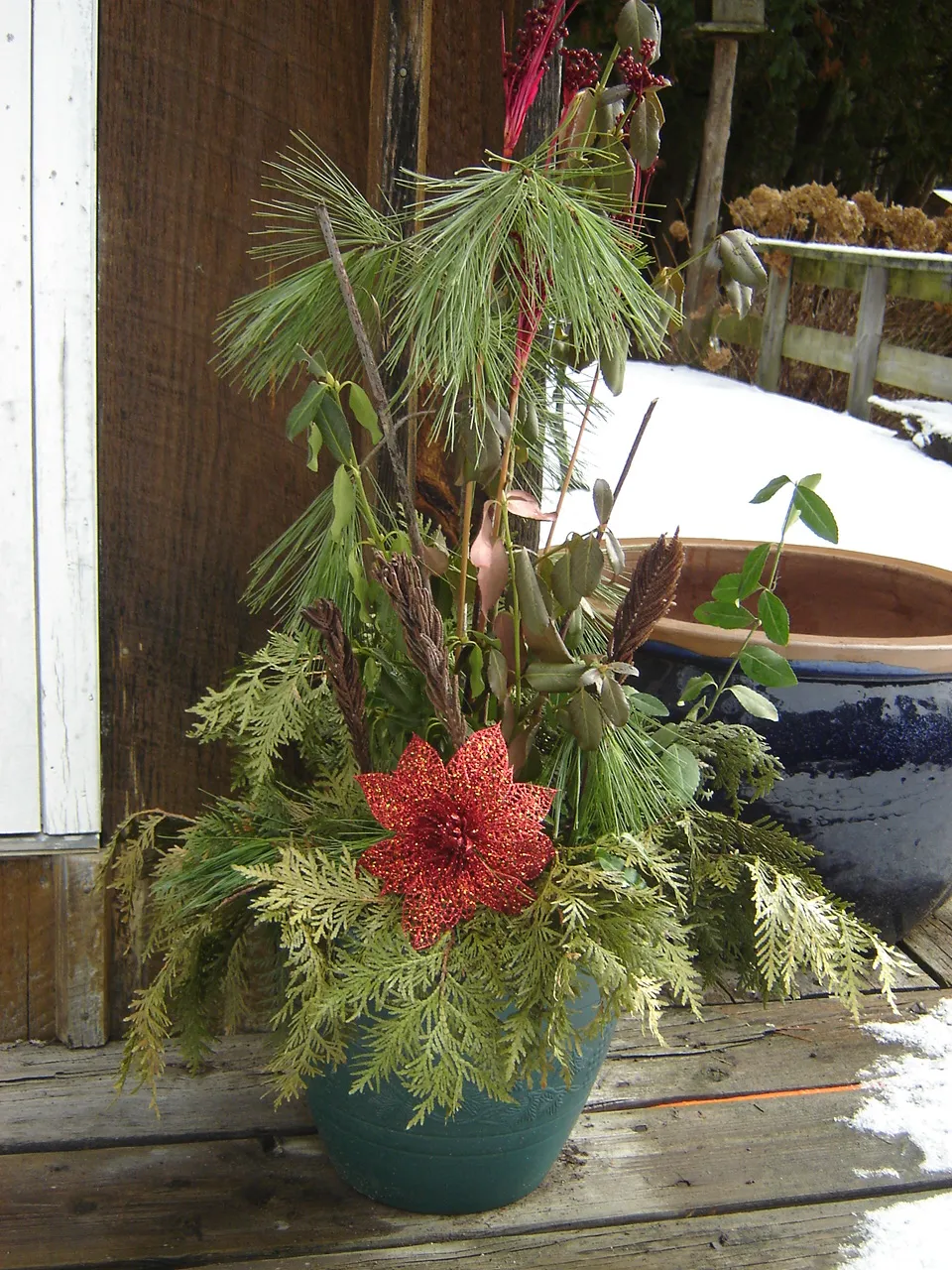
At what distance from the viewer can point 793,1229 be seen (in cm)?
139

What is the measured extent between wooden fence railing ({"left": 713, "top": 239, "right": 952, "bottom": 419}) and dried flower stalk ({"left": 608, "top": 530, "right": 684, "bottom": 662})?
438cm

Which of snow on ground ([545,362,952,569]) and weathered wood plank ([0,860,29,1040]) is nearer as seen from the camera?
weathered wood plank ([0,860,29,1040])

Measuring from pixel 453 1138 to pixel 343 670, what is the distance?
50cm

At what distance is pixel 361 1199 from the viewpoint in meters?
1.41

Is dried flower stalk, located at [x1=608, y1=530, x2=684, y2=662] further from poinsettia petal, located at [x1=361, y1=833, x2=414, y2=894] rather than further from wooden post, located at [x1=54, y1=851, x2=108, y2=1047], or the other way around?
wooden post, located at [x1=54, y1=851, x2=108, y2=1047]

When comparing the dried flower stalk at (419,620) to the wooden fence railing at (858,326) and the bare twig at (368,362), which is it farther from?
the wooden fence railing at (858,326)

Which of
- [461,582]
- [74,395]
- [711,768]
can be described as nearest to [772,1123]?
[711,768]

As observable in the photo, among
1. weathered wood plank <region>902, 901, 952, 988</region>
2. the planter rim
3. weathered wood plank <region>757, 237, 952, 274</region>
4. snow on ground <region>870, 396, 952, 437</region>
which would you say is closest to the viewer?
the planter rim

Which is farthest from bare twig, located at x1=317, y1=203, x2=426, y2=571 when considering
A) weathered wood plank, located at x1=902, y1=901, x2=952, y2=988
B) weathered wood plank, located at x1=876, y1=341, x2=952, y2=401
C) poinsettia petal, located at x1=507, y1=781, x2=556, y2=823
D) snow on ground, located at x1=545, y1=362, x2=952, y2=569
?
weathered wood plank, located at x1=876, y1=341, x2=952, y2=401

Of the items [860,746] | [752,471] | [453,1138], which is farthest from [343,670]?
[752,471]

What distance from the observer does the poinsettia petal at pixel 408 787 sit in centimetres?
118

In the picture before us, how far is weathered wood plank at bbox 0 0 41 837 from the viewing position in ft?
4.69

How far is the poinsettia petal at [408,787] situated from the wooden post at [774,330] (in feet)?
19.8

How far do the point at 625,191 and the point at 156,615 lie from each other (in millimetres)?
773
